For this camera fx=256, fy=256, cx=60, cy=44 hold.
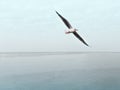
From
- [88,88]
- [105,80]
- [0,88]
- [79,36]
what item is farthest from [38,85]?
[79,36]

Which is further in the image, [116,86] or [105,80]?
[105,80]

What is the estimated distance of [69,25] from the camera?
26875 millimetres

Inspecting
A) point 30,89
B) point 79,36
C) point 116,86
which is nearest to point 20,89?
point 30,89

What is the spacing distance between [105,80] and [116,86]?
50.6 ft

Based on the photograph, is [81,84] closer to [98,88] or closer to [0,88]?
[98,88]

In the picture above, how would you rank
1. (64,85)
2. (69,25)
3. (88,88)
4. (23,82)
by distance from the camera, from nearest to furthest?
(69,25), (88,88), (64,85), (23,82)

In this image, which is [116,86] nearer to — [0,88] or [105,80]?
[105,80]

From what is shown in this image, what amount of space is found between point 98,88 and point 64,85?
14.5 metres

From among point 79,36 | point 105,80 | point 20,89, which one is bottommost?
point 105,80

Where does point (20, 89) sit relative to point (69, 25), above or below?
below

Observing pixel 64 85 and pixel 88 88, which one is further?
pixel 64 85

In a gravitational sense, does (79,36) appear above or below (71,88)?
above

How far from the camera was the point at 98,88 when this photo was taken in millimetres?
103438

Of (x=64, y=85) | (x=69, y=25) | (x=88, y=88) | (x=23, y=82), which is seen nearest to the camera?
(x=69, y=25)
